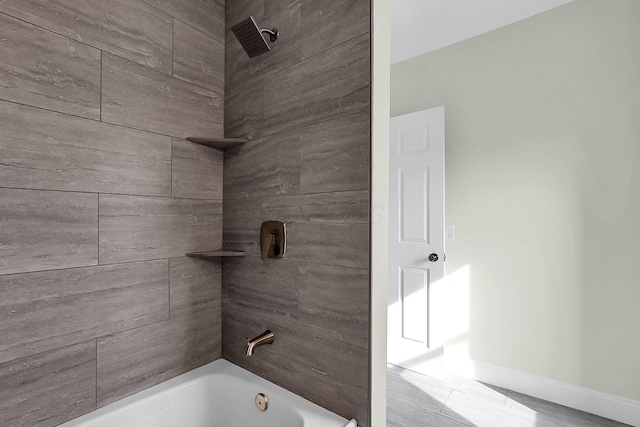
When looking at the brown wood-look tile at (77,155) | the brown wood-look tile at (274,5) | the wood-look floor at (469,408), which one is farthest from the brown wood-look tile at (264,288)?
the wood-look floor at (469,408)

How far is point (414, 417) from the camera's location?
1.96 metres

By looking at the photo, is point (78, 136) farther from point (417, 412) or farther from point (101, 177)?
point (417, 412)

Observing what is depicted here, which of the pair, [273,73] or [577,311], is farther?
[577,311]

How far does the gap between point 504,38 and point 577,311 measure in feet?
6.55

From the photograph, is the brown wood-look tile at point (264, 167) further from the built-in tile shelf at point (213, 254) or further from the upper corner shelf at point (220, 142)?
the built-in tile shelf at point (213, 254)

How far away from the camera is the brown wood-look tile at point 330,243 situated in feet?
3.53

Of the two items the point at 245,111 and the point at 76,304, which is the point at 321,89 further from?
the point at 76,304

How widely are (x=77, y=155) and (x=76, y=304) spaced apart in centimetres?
51

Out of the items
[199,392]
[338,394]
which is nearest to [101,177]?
[199,392]

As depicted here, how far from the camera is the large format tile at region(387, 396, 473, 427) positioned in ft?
6.20

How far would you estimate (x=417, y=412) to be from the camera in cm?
201

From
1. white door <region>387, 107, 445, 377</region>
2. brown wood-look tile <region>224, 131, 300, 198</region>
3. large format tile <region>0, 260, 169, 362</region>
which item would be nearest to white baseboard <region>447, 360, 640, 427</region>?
white door <region>387, 107, 445, 377</region>

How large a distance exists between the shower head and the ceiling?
1.30 m

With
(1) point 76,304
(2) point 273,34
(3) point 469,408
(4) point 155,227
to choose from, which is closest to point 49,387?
(1) point 76,304
